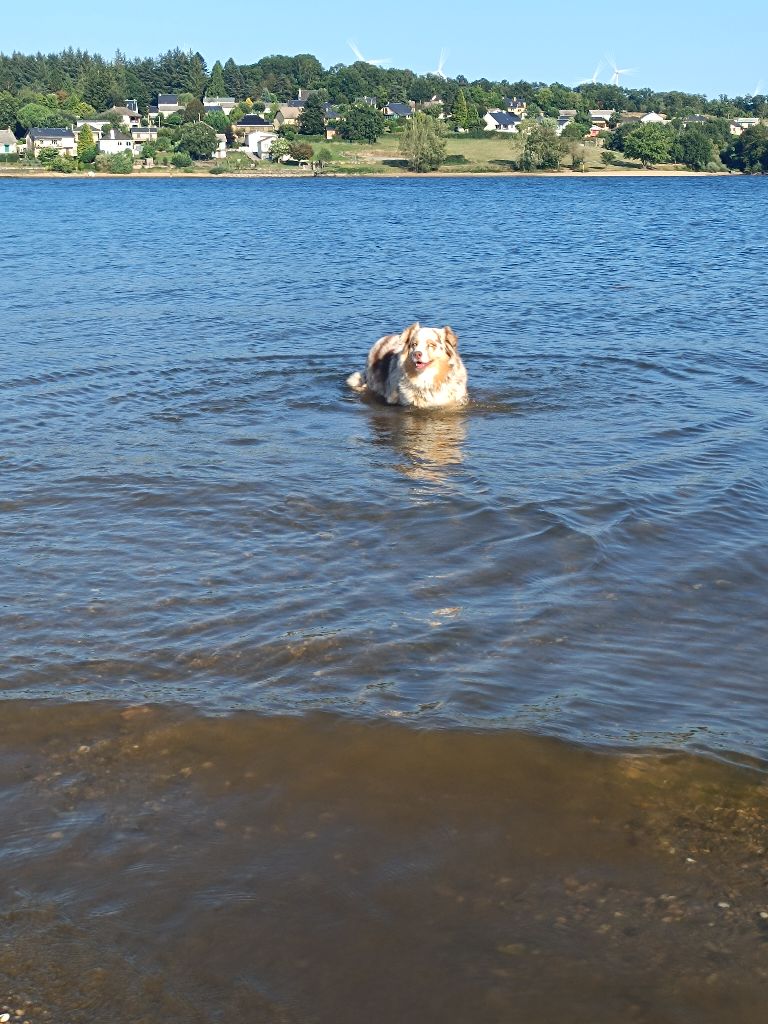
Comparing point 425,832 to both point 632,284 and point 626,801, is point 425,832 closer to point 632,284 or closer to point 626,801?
point 626,801

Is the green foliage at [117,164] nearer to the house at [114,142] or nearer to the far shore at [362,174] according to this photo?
the far shore at [362,174]

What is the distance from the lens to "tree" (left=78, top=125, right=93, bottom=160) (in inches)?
6343

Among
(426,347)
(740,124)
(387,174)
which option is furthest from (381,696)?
(740,124)

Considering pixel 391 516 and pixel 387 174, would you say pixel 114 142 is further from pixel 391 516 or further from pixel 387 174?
pixel 391 516

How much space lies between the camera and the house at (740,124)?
166 meters

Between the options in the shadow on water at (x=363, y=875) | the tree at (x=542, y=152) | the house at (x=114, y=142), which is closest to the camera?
the shadow on water at (x=363, y=875)

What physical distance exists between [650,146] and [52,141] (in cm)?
9225

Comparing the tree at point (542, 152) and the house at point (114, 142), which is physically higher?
the house at point (114, 142)

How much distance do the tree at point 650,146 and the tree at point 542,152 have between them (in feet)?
54.6

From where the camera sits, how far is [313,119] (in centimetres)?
18812

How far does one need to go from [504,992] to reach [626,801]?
154 cm

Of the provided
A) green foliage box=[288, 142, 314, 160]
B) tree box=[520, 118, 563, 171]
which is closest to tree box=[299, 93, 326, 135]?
green foliage box=[288, 142, 314, 160]

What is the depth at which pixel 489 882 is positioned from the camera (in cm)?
483

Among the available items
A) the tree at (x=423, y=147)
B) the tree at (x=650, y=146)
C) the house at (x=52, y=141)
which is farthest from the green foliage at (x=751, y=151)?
the house at (x=52, y=141)
